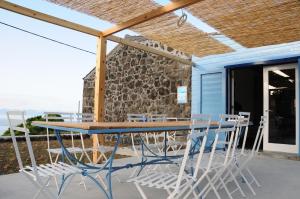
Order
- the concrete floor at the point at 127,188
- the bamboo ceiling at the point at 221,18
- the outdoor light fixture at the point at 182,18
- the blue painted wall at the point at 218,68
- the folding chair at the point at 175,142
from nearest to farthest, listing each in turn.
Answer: the concrete floor at the point at 127,188, the bamboo ceiling at the point at 221,18, the folding chair at the point at 175,142, the outdoor light fixture at the point at 182,18, the blue painted wall at the point at 218,68

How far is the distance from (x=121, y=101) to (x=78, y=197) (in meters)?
7.05

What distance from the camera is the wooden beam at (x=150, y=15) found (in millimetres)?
3808

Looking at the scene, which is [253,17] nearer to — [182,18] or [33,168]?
[182,18]

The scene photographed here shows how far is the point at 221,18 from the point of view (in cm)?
476

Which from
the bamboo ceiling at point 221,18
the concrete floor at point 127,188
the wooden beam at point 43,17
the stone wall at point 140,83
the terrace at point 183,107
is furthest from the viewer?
the stone wall at point 140,83

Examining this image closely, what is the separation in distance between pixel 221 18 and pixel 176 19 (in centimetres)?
77

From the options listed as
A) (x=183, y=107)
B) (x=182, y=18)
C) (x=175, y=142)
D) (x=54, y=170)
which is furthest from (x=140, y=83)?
(x=54, y=170)

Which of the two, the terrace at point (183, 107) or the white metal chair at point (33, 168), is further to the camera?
the terrace at point (183, 107)

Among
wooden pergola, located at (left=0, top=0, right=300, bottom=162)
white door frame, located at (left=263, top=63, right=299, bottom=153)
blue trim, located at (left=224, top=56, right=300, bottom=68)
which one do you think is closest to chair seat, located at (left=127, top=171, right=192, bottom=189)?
wooden pergola, located at (left=0, top=0, right=300, bottom=162)

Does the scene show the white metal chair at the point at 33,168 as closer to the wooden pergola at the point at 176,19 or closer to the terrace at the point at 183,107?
the terrace at the point at 183,107

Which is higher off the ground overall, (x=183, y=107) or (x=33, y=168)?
(x=183, y=107)

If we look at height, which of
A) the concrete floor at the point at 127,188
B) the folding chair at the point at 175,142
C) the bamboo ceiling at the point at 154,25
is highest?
the bamboo ceiling at the point at 154,25

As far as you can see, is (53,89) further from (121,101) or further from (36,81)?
(121,101)

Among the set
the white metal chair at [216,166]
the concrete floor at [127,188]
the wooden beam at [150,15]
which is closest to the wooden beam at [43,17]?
the wooden beam at [150,15]
